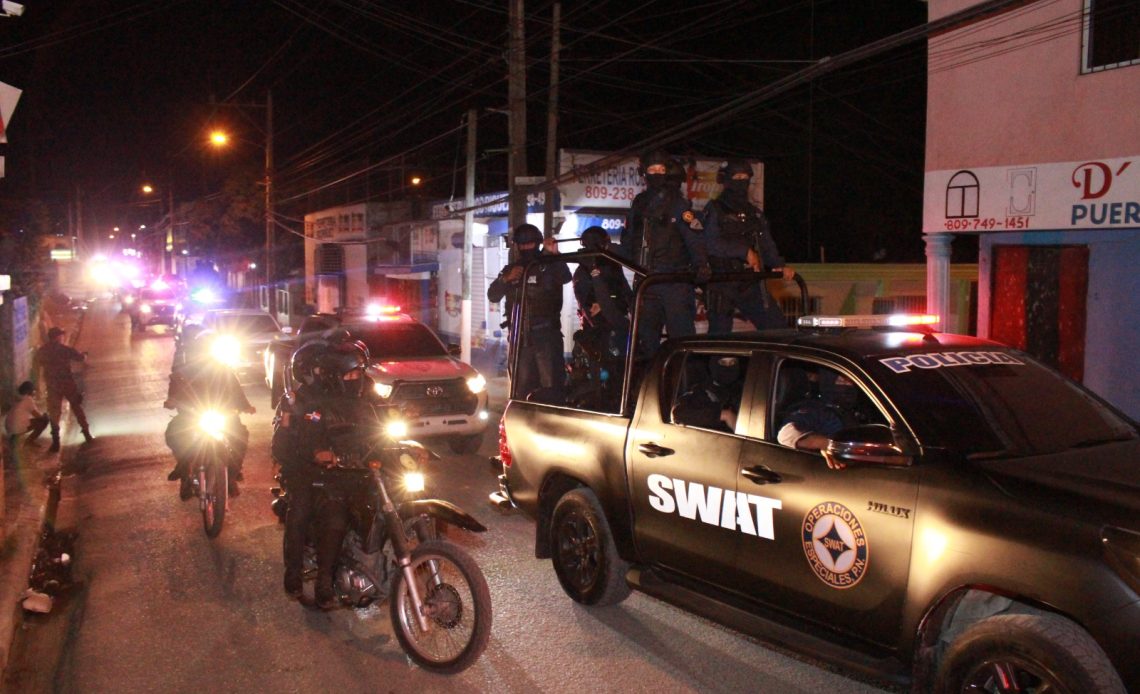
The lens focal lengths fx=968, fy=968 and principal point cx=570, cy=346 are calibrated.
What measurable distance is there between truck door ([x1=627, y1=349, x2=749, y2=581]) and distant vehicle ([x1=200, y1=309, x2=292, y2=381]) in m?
14.3

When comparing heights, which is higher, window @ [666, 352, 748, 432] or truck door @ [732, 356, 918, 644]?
window @ [666, 352, 748, 432]

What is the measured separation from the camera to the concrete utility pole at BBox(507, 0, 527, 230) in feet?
60.1

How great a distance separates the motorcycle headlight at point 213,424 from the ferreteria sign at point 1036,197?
9.64 m

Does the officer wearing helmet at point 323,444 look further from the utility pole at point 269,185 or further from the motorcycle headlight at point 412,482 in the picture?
the utility pole at point 269,185

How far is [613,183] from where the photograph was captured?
23109mm

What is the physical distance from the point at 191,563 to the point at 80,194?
11097 cm

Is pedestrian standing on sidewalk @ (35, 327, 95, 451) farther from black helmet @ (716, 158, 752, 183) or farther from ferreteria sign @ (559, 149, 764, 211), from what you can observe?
ferreteria sign @ (559, 149, 764, 211)

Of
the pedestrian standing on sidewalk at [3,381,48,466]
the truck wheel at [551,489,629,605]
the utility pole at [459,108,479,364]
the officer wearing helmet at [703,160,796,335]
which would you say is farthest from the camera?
the utility pole at [459,108,479,364]

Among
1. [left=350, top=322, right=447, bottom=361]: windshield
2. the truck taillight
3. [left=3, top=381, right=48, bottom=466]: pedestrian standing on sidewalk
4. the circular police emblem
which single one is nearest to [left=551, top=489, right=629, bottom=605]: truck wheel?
the truck taillight

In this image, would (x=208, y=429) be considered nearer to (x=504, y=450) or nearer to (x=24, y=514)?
(x=24, y=514)

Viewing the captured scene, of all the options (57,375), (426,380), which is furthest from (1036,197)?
(57,375)

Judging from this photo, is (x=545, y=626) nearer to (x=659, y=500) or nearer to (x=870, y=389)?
(x=659, y=500)

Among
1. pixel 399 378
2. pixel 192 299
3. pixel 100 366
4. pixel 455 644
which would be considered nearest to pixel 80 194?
pixel 192 299

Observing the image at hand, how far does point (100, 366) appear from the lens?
81.4ft
